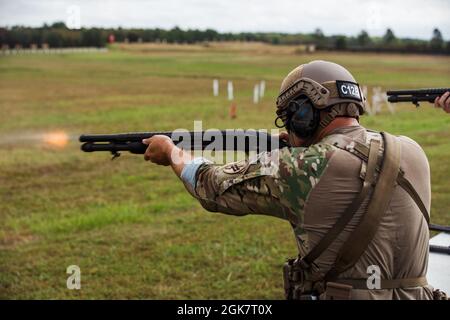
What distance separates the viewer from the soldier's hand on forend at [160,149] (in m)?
3.29

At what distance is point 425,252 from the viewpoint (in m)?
2.90

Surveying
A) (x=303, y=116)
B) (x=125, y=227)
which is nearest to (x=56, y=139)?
(x=125, y=227)

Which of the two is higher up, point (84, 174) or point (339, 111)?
point (339, 111)

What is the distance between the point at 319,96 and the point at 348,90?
0.15 metres

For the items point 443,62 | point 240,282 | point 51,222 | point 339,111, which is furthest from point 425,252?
point 443,62

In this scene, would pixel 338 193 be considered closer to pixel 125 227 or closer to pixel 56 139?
pixel 125 227

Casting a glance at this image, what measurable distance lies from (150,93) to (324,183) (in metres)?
30.2

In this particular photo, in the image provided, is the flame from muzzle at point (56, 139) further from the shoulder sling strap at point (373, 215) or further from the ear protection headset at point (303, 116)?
the shoulder sling strap at point (373, 215)

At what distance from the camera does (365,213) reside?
104 inches

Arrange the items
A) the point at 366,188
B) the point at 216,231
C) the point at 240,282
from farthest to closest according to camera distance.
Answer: the point at 216,231
the point at 240,282
the point at 366,188

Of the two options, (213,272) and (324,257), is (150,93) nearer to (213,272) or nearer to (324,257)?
(213,272)

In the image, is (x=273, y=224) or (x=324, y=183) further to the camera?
(x=273, y=224)
